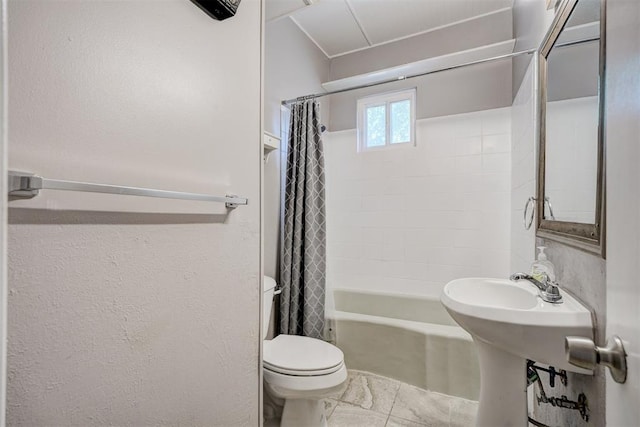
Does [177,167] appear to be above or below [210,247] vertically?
above

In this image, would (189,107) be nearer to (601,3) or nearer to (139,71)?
(139,71)

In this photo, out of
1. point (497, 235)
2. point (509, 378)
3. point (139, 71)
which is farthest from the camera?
point (497, 235)

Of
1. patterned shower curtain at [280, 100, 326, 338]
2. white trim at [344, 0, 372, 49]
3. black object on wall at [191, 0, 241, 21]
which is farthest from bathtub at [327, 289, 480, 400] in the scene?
white trim at [344, 0, 372, 49]

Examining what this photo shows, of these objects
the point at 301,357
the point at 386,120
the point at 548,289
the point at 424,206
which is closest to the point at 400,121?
the point at 386,120

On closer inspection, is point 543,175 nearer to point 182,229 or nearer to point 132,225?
point 182,229

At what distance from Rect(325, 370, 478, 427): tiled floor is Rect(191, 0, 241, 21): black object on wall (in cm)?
198

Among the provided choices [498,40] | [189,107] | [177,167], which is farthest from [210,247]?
[498,40]

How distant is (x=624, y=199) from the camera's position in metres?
0.42

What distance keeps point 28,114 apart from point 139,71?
0.26 metres

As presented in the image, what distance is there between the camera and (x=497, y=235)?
215cm

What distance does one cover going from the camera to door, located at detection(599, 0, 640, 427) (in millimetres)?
385

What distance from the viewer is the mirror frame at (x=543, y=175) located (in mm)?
792

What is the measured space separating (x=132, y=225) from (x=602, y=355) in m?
0.93

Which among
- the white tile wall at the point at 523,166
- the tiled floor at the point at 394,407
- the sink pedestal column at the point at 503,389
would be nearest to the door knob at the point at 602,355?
the sink pedestal column at the point at 503,389
